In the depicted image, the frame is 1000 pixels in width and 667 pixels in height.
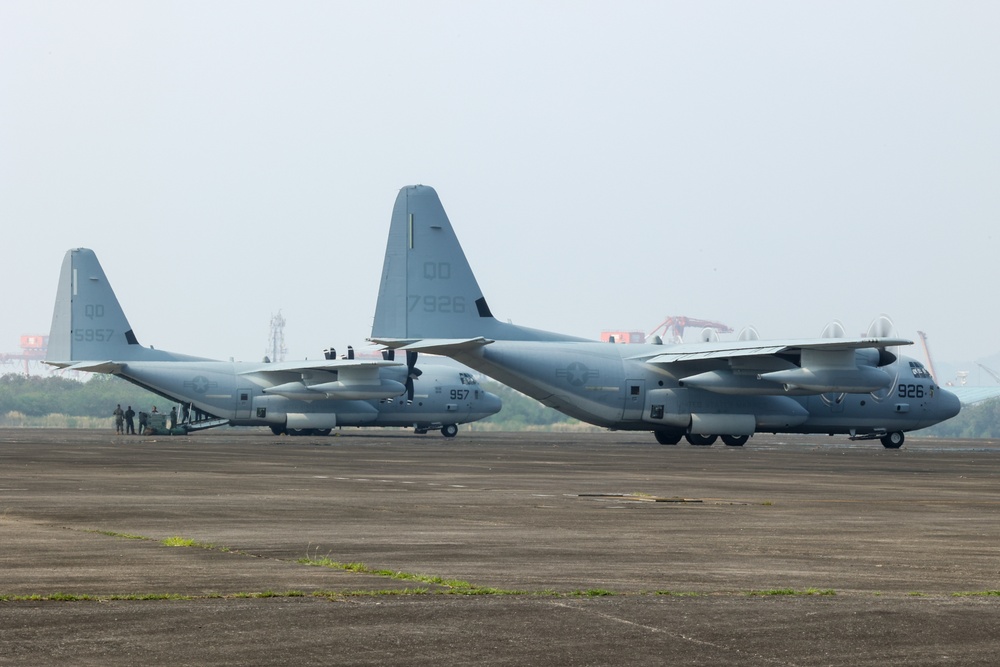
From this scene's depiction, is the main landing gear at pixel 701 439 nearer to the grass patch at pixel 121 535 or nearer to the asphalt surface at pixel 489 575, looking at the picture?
the asphalt surface at pixel 489 575

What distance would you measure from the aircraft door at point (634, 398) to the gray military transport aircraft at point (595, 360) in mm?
38

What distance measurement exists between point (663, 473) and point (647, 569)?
19113 millimetres

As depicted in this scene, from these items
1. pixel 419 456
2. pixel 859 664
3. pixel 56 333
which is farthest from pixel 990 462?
pixel 56 333

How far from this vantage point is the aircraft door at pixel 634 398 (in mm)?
51781

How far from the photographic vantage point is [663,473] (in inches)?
1218

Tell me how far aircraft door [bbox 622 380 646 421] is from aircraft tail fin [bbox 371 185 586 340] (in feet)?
14.7

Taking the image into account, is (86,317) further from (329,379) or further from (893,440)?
(893,440)

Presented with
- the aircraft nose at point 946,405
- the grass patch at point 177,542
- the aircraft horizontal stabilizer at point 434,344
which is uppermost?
the aircraft horizontal stabilizer at point 434,344

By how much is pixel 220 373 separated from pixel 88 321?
672cm

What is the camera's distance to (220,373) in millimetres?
64125

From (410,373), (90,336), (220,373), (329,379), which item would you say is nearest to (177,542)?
(329,379)

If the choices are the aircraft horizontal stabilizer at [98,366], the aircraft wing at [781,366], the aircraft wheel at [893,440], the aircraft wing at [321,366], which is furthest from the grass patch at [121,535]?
the aircraft horizontal stabilizer at [98,366]

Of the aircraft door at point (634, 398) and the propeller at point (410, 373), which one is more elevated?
the propeller at point (410, 373)

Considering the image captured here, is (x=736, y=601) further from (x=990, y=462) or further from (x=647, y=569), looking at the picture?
(x=990, y=462)
